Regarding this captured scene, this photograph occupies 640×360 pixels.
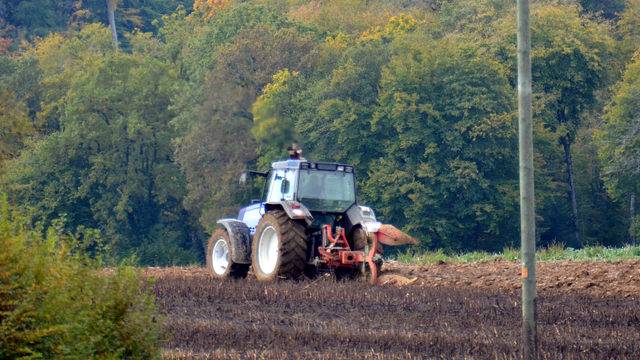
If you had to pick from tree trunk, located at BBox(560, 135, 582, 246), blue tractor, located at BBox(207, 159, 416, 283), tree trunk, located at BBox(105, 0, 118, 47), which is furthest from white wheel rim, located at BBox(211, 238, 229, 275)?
tree trunk, located at BBox(105, 0, 118, 47)

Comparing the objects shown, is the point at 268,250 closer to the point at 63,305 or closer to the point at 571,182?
the point at 63,305

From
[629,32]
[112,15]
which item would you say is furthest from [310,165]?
[112,15]

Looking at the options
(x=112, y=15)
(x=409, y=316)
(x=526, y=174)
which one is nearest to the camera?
(x=526, y=174)

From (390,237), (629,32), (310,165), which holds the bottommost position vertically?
(390,237)

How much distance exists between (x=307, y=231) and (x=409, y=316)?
4700 millimetres

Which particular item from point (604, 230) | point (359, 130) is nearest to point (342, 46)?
point (359, 130)

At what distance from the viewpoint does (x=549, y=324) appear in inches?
407

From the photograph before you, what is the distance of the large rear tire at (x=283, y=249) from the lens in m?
14.7

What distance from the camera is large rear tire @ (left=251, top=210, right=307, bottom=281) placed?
1474 cm

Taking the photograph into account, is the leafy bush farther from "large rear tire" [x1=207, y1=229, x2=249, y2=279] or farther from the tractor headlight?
"large rear tire" [x1=207, y1=229, x2=249, y2=279]

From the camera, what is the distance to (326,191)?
51.7ft

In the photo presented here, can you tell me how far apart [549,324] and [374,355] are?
10.2 feet

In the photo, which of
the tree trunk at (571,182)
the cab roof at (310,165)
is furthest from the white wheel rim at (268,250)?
the tree trunk at (571,182)

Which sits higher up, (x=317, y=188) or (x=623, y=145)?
(x=623, y=145)
